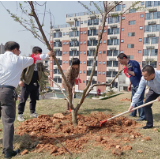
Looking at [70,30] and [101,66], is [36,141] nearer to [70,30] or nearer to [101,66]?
[101,66]

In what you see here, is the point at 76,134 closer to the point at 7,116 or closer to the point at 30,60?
the point at 7,116

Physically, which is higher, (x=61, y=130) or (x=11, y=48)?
(x=11, y=48)

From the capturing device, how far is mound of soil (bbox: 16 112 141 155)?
2.55m

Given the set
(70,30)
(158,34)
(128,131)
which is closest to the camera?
(128,131)

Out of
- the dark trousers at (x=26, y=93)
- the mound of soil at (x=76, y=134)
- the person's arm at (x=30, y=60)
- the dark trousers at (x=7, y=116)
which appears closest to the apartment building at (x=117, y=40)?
the dark trousers at (x=26, y=93)

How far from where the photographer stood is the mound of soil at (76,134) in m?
2.55

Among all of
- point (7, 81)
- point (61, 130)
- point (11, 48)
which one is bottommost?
point (61, 130)

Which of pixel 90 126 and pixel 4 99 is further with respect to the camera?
pixel 90 126

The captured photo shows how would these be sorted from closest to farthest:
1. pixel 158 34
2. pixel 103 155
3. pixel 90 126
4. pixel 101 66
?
pixel 103 155
pixel 90 126
pixel 158 34
pixel 101 66

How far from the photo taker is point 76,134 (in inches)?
126

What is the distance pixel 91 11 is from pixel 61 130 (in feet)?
8.68

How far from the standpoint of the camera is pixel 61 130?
3.42m

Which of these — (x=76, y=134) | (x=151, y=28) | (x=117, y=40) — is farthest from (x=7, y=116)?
(x=117, y=40)

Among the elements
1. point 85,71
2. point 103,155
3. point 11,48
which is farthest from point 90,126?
point 85,71
